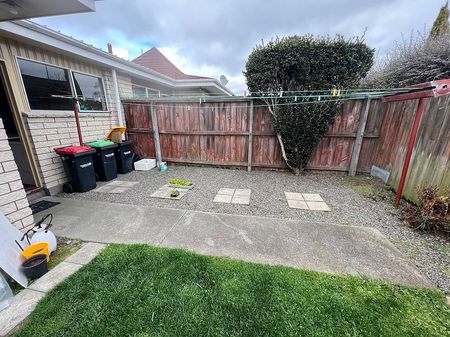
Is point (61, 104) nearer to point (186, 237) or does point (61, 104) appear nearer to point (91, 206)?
point (91, 206)

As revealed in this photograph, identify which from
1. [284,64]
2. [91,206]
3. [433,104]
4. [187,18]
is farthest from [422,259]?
[187,18]

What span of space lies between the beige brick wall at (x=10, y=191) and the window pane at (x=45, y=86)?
8.27 ft

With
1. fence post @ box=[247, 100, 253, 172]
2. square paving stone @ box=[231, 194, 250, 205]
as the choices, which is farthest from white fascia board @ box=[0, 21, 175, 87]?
square paving stone @ box=[231, 194, 250, 205]

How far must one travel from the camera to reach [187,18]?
636 centimetres

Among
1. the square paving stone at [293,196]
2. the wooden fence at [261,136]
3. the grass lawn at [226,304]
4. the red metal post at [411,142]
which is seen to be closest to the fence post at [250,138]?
the wooden fence at [261,136]

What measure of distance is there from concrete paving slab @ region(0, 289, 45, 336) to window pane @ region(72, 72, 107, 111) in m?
4.70

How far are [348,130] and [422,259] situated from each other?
144 inches

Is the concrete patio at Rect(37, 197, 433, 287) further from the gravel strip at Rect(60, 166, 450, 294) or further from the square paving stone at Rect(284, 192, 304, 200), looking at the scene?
the square paving stone at Rect(284, 192, 304, 200)

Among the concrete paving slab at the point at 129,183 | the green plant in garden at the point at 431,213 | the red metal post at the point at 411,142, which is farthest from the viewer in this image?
the concrete paving slab at the point at 129,183

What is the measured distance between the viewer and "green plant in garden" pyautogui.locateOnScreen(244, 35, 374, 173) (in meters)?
4.36

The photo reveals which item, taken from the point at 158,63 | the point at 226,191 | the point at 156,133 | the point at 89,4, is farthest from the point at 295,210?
the point at 158,63

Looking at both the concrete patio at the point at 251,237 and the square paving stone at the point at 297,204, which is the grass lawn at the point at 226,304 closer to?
the concrete patio at the point at 251,237

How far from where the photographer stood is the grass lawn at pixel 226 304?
4.85ft

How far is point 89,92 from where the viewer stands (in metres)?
5.34
